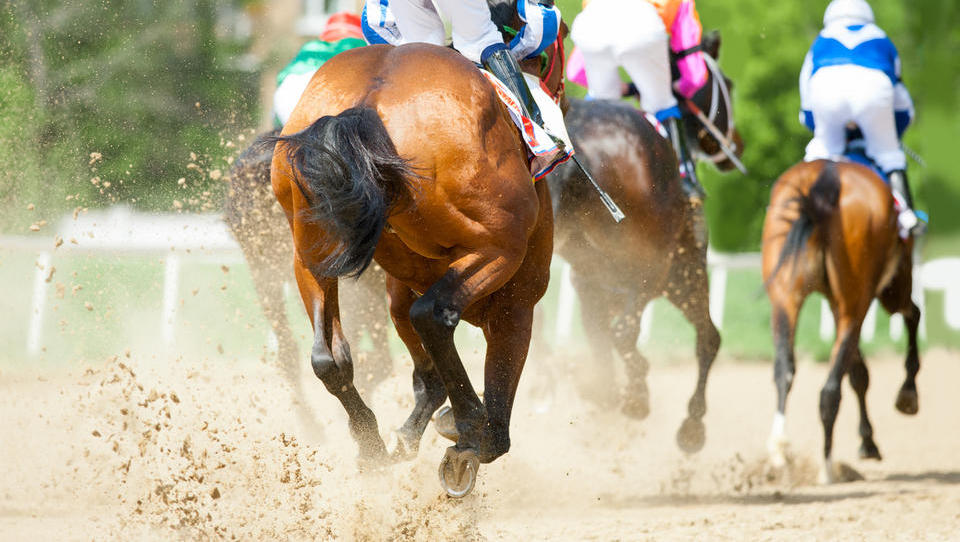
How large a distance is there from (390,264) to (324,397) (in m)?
4.32

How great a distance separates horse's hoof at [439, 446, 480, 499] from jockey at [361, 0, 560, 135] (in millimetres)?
1088

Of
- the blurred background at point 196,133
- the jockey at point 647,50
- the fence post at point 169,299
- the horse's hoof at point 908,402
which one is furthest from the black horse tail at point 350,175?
the fence post at point 169,299

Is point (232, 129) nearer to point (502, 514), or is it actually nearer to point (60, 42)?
point (502, 514)

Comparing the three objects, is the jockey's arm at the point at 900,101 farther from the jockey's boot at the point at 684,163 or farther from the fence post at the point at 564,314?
the fence post at the point at 564,314

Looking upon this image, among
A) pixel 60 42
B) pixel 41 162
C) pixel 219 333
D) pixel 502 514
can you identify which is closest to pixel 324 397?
pixel 219 333

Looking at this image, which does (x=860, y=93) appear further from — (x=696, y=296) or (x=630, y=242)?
(x=630, y=242)

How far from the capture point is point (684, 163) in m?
6.28

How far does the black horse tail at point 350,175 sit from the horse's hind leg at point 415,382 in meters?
0.86

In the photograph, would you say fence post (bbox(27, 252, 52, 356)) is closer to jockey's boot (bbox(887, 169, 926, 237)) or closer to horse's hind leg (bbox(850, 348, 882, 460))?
horse's hind leg (bbox(850, 348, 882, 460))

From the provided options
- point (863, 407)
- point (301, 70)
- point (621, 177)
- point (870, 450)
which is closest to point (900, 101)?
point (863, 407)

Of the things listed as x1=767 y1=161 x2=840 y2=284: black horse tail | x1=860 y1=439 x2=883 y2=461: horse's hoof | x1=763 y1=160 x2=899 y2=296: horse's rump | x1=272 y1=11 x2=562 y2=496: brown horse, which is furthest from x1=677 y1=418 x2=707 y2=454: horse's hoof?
x1=272 y1=11 x2=562 y2=496: brown horse

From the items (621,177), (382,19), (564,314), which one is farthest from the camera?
(564,314)

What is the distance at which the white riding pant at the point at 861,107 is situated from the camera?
6625 mm

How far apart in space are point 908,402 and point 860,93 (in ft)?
6.75
